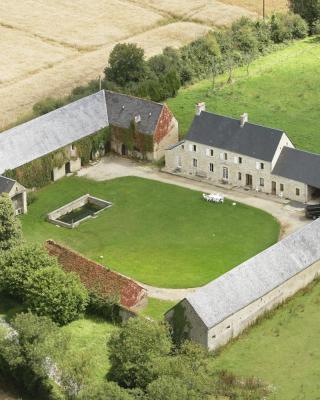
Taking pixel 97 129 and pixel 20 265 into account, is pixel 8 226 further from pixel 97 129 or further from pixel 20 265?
pixel 97 129

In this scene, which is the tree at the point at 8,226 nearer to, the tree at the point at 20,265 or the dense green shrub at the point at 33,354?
the tree at the point at 20,265

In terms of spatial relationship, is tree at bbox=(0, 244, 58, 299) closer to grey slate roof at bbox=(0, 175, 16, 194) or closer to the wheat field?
grey slate roof at bbox=(0, 175, 16, 194)

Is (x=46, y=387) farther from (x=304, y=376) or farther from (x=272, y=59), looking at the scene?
(x=272, y=59)

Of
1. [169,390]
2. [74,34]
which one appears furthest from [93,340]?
[74,34]

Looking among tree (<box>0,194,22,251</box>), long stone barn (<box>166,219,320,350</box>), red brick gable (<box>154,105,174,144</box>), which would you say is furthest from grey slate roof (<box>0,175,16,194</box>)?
long stone barn (<box>166,219,320,350</box>)

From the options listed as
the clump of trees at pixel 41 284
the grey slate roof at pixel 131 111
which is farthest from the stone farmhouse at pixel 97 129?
the clump of trees at pixel 41 284

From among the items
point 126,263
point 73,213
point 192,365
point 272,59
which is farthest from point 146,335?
point 272,59

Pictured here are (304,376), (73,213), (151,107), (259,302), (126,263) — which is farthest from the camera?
(151,107)
